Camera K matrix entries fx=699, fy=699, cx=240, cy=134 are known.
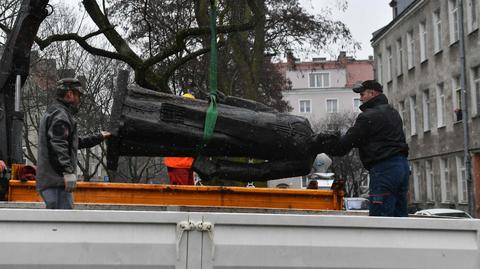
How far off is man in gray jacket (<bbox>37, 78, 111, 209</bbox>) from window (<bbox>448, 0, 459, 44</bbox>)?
29.5 metres

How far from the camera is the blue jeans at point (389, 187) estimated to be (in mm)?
4699

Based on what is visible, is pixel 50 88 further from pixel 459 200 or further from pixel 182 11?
pixel 459 200

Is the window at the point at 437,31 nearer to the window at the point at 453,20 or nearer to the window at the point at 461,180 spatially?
the window at the point at 453,20

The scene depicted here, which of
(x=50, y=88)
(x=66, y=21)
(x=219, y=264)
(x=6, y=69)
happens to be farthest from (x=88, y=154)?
(x=219, y=264)

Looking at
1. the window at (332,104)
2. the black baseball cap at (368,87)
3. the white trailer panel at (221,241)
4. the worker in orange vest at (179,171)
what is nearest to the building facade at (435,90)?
the worker in orange vest at (179,171)

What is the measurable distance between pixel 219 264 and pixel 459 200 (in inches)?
1189

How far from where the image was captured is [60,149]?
4.68 metres

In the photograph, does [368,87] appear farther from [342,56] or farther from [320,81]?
[320,81]

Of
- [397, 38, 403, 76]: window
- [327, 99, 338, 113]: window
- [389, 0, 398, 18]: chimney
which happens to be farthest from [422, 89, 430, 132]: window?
[327, 99, 338, 113]: window

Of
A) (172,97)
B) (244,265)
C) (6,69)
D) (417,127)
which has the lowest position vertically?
(244,265)

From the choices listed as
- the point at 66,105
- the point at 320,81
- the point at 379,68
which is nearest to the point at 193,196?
the point at 66,105

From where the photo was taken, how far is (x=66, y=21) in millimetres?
28359

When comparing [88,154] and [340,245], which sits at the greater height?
[88,154]

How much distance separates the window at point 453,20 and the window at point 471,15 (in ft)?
6.77
